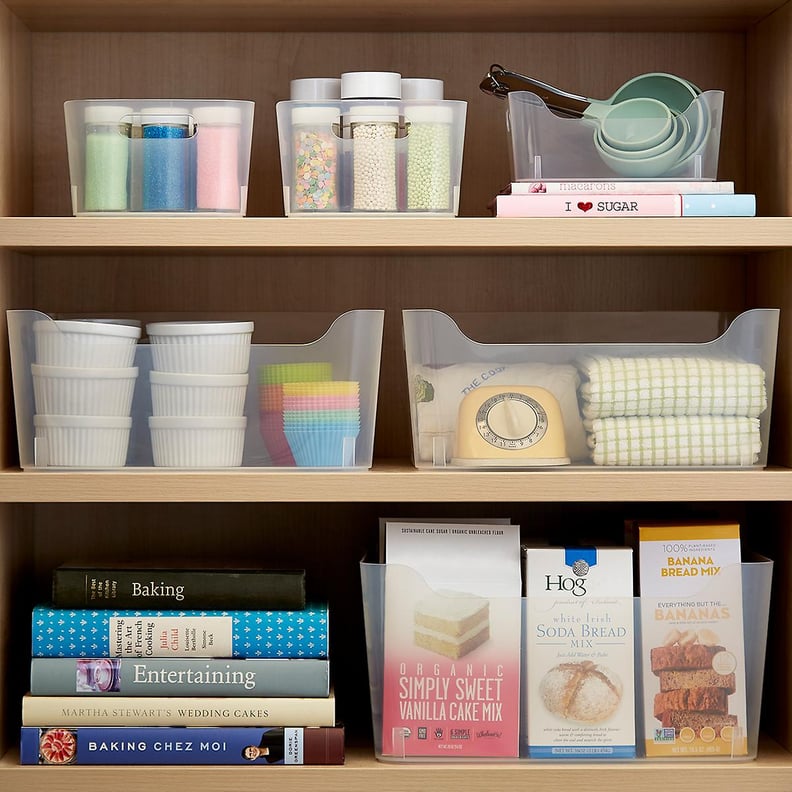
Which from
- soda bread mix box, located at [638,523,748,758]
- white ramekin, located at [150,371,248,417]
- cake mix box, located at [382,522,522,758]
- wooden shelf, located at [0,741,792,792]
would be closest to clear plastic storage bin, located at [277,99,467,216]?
white ramekin, located at [150,371,248,417]

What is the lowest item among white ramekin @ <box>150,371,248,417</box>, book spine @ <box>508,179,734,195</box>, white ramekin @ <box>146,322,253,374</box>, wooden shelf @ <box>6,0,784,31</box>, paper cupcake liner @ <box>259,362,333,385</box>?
white ramekin @ <box>150,371,248,417</box>

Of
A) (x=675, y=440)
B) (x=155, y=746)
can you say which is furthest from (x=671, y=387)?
(x=155, y=746)

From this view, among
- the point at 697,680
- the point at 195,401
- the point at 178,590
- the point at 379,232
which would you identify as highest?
the point at 379,232

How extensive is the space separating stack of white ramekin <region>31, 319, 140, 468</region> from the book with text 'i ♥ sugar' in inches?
19.4

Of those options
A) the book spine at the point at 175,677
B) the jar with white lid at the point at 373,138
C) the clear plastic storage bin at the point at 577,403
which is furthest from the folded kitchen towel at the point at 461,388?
the book spine at the point at 175,677

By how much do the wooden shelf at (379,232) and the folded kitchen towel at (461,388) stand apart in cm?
15

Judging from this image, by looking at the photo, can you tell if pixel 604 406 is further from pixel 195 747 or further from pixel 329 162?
pixel 195 747

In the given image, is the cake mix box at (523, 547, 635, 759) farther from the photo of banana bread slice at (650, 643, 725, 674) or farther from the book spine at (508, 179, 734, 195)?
the book spine at (508, 179, 734, 195)

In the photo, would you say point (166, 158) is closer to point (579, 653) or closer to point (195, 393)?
point (195, 393)

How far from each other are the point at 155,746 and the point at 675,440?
732mm

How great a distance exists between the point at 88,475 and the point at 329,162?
0.47 m

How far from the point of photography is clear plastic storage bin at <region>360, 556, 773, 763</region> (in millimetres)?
1288

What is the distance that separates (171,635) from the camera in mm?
1306

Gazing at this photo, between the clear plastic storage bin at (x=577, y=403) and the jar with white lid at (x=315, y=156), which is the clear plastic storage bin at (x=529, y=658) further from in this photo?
the jar with white lid at (x=315, y=156)
